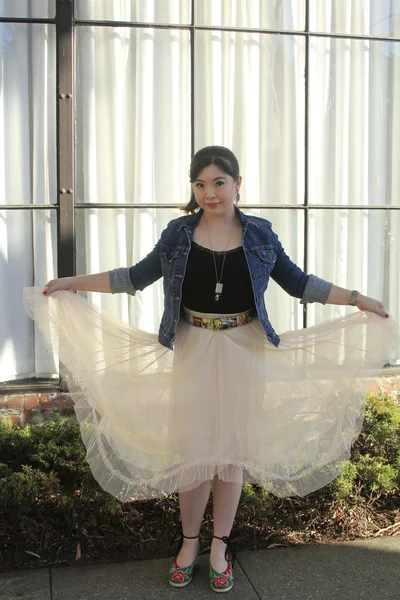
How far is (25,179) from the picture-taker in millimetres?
4609

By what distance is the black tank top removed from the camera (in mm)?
3057

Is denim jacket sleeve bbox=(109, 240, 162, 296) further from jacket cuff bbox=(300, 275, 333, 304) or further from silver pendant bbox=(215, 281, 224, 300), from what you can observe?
jacket cuff bbox=(300, 275, 333, 304)

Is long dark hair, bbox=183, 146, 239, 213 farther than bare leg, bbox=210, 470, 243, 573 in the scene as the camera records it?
No

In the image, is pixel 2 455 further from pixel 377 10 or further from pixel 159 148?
pixel 377 10

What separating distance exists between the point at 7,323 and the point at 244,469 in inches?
88.4

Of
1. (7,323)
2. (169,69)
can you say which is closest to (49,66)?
(169,69)

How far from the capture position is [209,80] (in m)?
4.79

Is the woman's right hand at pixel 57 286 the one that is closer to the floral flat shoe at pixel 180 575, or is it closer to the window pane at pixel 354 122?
the floral flat shoe at pixel 180 575

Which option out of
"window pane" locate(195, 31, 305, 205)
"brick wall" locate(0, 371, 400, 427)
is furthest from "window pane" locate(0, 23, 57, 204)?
"brick wall" locate(0, 371, 400, 427)

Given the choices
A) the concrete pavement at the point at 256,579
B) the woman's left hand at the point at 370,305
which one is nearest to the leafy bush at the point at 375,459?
the concrete pavement at the point at 256,579

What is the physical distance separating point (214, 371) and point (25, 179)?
7.51 feet

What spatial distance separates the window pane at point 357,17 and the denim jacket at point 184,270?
2.45m

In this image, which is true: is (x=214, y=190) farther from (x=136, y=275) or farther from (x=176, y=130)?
(x=176, y=130)

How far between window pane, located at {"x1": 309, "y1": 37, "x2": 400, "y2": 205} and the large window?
0.03ft
